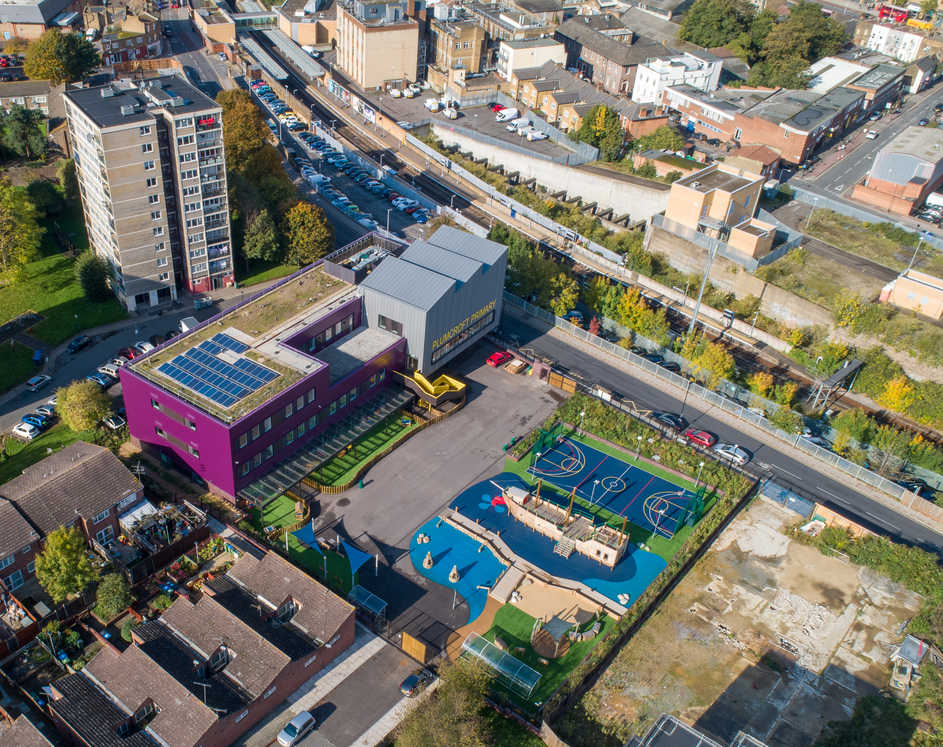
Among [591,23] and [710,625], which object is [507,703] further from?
[591,23]

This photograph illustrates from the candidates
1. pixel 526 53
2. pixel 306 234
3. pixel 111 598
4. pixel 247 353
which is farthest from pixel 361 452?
pixel 526 53

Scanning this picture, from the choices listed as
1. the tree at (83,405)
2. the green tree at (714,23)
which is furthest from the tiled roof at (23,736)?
the green tree at (714,23)

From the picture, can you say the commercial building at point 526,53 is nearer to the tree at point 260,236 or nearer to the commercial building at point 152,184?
the tree at point 260,236

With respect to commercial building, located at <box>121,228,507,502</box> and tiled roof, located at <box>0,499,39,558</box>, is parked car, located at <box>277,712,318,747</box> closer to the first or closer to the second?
commercial building, located at <box>121,228,507,502</box>

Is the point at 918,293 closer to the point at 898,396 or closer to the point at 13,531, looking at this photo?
the point at 898,396

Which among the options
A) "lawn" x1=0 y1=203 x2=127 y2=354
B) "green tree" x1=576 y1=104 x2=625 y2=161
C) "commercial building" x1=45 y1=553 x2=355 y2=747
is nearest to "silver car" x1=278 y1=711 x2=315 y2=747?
"commercial building" x1=45 y1=553 x2=355 y2=747

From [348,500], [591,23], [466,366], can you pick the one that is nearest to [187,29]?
[591,23]

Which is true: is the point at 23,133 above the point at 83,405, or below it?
above
